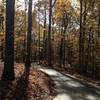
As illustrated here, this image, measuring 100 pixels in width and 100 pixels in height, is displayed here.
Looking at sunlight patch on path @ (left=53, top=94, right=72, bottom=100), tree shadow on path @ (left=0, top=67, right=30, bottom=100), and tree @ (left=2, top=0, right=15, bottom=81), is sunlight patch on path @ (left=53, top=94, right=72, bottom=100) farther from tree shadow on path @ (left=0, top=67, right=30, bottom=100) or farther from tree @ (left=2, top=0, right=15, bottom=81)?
tree @ (left=2, top=0, right=15, bottom=81)

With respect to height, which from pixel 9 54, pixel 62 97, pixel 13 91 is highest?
pixel 9 54

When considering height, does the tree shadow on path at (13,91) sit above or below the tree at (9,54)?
below

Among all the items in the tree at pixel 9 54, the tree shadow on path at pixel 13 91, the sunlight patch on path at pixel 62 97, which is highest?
the tree at pixel 9 54

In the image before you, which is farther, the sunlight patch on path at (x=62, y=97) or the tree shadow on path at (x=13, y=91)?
the sunlight patch on path at (x=62, y=97)

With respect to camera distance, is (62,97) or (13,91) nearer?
(13,91)

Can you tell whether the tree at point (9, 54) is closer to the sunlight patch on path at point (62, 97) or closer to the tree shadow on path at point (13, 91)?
the tree shadow on path at point (13, 91)

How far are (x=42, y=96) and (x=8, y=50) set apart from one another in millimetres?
2923

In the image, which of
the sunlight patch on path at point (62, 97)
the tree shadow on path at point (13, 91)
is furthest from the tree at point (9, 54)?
the sunlight patch on path at point (62, 97)

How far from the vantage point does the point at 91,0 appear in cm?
3988

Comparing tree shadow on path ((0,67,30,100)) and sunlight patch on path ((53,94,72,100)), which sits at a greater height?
tree shadow on path ((0,67,30,100))

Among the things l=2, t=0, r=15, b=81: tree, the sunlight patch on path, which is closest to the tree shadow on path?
l=2, t=0, r=15, b=81: tree

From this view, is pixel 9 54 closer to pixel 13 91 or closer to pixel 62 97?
pixel 13 91

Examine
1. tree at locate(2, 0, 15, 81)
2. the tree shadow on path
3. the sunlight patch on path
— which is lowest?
the sunlight patch on path

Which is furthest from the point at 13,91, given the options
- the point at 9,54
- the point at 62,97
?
the point at 62,97
